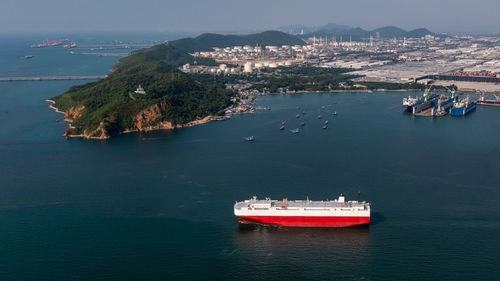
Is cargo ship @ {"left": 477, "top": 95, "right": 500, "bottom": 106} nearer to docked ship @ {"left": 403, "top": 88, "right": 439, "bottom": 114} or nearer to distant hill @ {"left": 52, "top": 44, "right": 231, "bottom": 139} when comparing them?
docked ship @ {"left": 403, "top": 88, "right": 439, "bottom": 114}

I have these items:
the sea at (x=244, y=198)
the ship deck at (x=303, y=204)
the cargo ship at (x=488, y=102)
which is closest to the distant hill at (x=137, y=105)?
the sea at (x=244, y=198)

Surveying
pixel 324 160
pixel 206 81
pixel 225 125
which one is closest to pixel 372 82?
pixel 206 81

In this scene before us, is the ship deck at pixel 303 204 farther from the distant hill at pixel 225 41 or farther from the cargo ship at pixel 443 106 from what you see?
the distant hill at pixel 225 41

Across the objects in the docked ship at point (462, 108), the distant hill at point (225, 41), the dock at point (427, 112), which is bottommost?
the dock at point (427, 112)

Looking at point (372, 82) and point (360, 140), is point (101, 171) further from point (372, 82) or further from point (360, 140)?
point (372, 82)

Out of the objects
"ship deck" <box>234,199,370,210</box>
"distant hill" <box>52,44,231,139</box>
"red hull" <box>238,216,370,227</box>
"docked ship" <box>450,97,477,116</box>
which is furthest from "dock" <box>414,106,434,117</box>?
"red hull" <box>238,216,370,227</box>

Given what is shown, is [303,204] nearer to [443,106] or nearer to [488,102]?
[443,106]

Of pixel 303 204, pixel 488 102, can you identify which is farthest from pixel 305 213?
pixel 488 102
